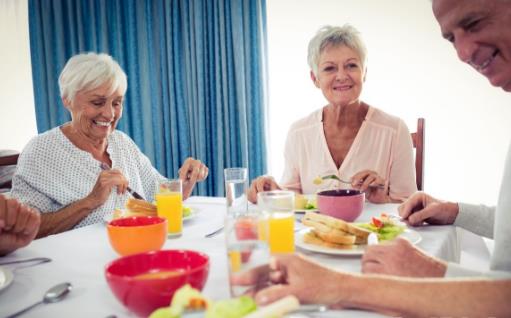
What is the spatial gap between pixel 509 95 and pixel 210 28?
2.08m

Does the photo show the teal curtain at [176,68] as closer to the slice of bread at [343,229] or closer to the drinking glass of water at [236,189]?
the drinking glass of water at [236,189]

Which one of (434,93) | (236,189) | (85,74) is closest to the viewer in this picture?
(236,189)

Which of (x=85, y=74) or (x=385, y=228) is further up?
(x=85, y=74)

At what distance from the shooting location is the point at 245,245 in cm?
76

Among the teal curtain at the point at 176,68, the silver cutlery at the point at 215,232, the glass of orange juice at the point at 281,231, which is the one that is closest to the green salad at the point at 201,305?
the glass of orange juice at the point at 281,231

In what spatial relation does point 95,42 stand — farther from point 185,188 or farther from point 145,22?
point 185,188

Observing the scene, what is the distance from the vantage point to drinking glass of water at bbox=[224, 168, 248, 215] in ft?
4.38

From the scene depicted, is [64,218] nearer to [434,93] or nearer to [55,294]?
[55,294]

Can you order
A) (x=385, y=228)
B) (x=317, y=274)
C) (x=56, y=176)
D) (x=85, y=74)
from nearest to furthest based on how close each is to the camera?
(x=317, y=274)
(x=385, y=228)
(x=56, y=176)
(x=85, y=74)

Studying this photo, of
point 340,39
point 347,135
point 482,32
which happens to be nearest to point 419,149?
point 347,135

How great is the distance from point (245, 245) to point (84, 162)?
1275 millimetres

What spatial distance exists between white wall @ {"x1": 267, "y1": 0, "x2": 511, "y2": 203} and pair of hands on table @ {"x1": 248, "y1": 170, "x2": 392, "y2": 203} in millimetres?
1363

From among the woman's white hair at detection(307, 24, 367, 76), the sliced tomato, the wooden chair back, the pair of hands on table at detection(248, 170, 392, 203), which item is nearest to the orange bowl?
the sliced tomato

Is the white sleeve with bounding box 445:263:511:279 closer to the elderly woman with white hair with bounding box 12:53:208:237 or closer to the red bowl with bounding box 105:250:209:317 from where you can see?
the red bowl with bounding box 105:250:209:317
